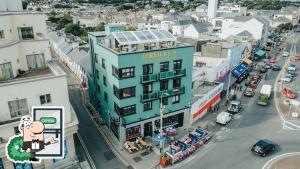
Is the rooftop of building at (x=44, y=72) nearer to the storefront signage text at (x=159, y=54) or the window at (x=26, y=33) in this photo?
the window at (x=26, y=33)

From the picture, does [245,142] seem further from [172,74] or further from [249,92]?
[249,92]

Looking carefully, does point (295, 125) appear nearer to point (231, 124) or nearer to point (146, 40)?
point (231, 124)

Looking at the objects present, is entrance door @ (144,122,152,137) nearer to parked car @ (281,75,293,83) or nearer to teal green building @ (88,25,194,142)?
teal green building @ (88,25,194,142)

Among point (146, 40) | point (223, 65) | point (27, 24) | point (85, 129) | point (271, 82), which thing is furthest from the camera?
point (271, 82)

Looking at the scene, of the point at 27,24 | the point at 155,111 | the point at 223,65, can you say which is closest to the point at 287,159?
the point at 155,111

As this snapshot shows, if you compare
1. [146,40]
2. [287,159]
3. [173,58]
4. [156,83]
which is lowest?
[287,159]
